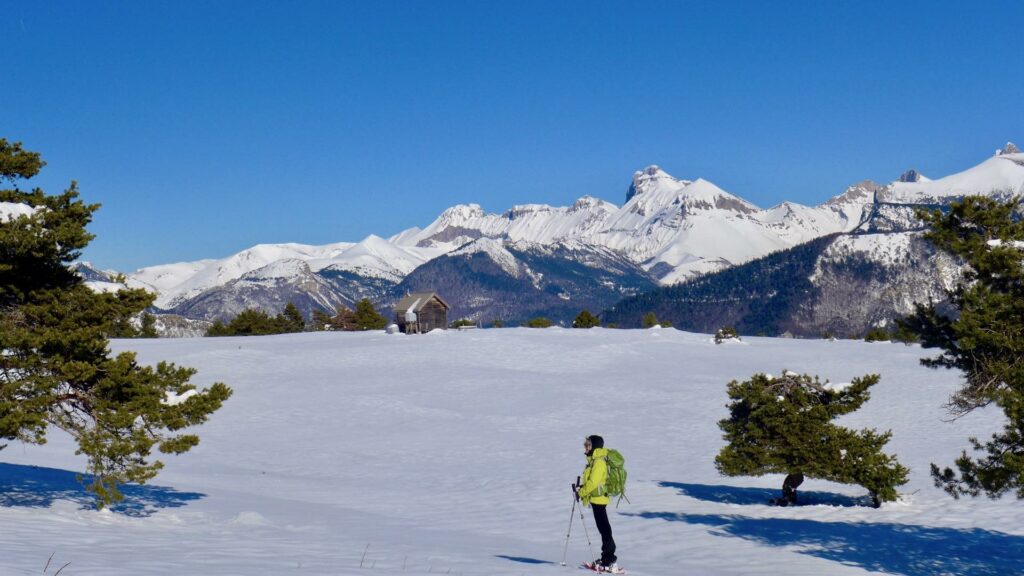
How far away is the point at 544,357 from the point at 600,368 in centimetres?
543

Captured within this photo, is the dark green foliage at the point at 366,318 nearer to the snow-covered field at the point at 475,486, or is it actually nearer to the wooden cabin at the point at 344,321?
the wooden cabin at the point at 344,321

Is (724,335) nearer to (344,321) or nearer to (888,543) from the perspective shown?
(344,321)

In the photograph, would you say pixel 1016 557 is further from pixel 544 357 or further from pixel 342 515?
pixel 544 357

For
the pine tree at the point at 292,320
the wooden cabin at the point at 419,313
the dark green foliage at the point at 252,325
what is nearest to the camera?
the wooden cabin at the point at 419,313

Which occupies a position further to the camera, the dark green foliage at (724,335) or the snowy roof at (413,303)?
the snowy roof at (413,303)

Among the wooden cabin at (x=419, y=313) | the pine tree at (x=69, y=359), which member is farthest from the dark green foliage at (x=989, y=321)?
the wooden cabin at (x=419, y=313)

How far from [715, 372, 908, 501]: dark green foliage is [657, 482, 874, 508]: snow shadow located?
185cm

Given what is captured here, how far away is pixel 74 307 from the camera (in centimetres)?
1686

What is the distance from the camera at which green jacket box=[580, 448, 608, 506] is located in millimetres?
13812

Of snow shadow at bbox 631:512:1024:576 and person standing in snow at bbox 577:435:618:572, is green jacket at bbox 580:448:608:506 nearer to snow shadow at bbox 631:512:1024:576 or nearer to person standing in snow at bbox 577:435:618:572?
person standing in snow at bbox 577:435:618:572

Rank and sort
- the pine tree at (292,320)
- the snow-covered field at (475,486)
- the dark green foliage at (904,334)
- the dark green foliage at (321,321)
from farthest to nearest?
the pine tree at (292,320) < the dark green foliage at (321,321) < the dark green foliage at (904,334) < the snow-covered field at (475,486)

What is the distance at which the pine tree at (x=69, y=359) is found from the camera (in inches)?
623

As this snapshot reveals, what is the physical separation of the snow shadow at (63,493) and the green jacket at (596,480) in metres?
10.1

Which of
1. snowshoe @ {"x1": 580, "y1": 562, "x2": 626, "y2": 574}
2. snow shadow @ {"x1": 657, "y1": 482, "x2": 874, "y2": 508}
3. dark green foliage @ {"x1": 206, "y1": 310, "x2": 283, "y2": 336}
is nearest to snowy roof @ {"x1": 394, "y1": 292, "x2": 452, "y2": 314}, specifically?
dark green foliage @ {"x1": 206, "y1": 310, "x2": 283, "y2": 336}
